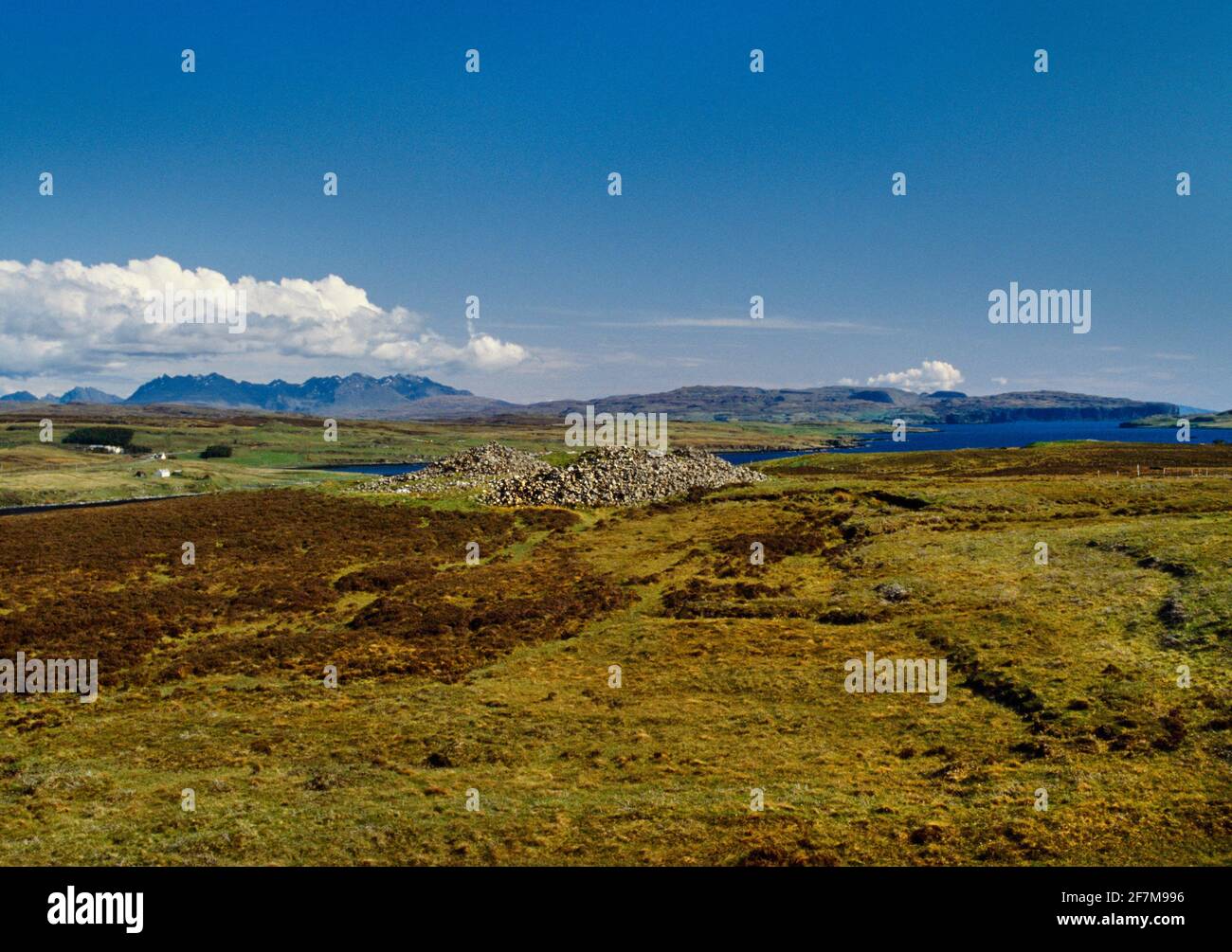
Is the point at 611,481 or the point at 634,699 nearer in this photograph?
the point at 634,699

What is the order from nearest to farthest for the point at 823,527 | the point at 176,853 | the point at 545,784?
the point at 176,853, the point at 545,784, the point at 823,527

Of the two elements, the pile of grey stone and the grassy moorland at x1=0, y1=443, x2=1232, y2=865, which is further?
the pile of grey stone

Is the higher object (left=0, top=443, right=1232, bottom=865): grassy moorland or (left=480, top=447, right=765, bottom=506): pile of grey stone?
(left=480, top=447, right=765, bottom=506): pile of grey stone

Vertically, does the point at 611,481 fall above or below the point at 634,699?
above

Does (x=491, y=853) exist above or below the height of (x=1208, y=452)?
below

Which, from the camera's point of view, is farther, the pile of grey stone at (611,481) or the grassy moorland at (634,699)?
the pile of grey stone at (611,481)

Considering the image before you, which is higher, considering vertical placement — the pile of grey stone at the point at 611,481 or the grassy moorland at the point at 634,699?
the pile of grey stone at the point at 611,481
